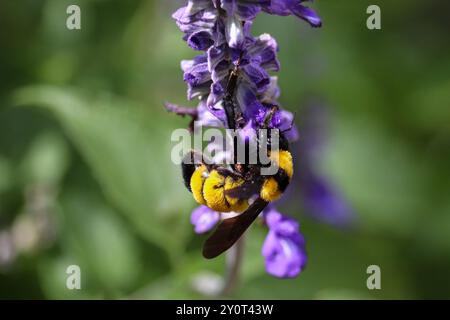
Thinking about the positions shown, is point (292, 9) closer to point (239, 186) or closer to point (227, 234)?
point (239, 186)

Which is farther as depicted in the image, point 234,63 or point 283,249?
point 283,249

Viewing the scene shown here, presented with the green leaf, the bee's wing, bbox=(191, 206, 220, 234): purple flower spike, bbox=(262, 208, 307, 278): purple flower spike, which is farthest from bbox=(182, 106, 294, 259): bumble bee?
the green leaf

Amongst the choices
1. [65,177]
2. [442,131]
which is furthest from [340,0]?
[65,177]

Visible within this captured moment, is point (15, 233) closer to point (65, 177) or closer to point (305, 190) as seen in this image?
point (65, 177)

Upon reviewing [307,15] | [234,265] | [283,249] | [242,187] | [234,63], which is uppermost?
[307,15]

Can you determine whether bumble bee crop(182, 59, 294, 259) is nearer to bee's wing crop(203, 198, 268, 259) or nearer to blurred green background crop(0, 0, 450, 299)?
bee's wing crop(203, 198, 268, 259)

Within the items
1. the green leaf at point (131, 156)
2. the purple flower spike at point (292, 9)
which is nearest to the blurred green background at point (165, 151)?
the green leaf at point (131, 156)

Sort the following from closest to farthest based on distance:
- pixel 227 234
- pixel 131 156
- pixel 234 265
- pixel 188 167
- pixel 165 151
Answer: pixel 227 234
pixel 188 167
pixel 234 265
pixel 131 156
pixel 165 151

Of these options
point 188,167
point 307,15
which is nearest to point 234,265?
point 188,167
